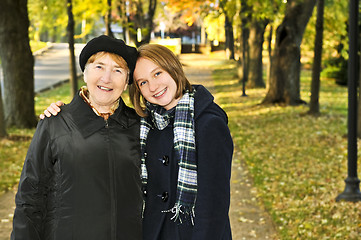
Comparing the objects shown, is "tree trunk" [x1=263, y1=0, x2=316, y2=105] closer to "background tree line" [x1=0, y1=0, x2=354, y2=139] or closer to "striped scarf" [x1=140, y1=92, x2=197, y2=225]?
"background tree line" [x1=0, y1=0, x2=354, y2=139]

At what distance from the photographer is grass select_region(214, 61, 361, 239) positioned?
7.12m

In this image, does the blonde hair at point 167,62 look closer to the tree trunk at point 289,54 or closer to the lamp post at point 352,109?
the lamp post at point 352,109

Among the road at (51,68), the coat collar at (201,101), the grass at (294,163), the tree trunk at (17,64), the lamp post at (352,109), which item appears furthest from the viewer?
the road at (51,68)

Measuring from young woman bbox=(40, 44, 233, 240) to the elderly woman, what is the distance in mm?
114

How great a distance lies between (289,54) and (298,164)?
9133 mm

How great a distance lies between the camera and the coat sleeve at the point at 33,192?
2918mm

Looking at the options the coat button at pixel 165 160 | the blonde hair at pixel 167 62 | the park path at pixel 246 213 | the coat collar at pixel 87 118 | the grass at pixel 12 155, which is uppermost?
the blonde hair at pixel 167 62

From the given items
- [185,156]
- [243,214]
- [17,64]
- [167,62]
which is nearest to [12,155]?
[17,64]

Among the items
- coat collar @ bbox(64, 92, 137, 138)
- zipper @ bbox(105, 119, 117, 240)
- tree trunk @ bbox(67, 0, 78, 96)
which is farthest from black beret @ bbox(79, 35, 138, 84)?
tree trunk @ bbox(67, 0, 78, 96)

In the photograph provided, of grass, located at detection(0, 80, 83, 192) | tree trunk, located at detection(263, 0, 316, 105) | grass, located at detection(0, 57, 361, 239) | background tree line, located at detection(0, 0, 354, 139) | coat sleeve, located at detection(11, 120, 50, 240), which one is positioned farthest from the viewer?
tree trunk, located at detection(263, 0, 316, 105)

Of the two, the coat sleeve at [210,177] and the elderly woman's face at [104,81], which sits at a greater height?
the elderly woman's face at [104,81]

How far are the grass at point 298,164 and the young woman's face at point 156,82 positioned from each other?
4.15 m

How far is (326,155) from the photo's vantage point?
11.1 metres

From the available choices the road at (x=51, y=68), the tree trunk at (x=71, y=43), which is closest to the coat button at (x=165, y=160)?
the tree trunk at (x=71, y=43)
